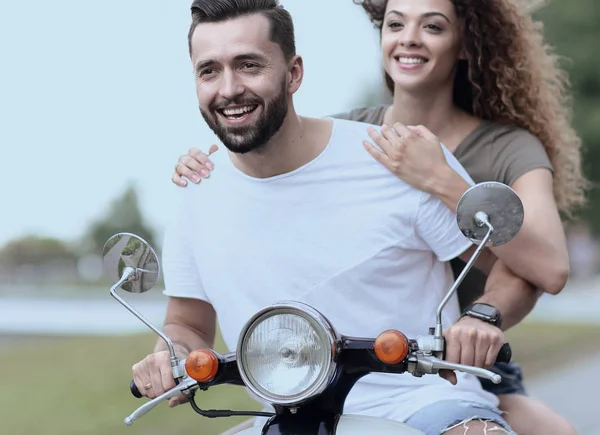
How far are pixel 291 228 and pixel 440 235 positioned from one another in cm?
40

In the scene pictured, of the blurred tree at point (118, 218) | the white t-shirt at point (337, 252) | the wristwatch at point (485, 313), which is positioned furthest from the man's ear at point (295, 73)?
the blurred tree at point (118, 218)

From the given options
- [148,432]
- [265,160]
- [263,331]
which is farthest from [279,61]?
[148,432]

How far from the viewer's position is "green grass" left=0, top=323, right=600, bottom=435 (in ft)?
26.7

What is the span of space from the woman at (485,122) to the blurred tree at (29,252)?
35677 mm

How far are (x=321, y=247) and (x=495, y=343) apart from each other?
60cm

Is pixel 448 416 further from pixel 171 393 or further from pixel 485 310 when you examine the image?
pixel 171 393

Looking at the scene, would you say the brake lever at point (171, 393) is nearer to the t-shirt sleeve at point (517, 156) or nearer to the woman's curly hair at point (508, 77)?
the t-shirt sleeve at point (517, 156)

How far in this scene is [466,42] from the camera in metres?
3.54

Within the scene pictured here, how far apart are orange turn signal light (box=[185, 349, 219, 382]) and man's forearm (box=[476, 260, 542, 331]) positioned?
90 cm

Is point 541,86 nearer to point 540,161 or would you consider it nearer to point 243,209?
point 540,161

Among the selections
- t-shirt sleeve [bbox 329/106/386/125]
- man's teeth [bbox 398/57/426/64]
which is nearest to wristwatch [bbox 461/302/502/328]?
man's teeth [bbox 398/57/426/64]

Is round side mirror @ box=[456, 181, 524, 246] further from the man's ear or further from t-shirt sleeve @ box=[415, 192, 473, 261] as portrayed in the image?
the man's ear

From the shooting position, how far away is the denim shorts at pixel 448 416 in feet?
8.40

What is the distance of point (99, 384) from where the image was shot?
1012cm
